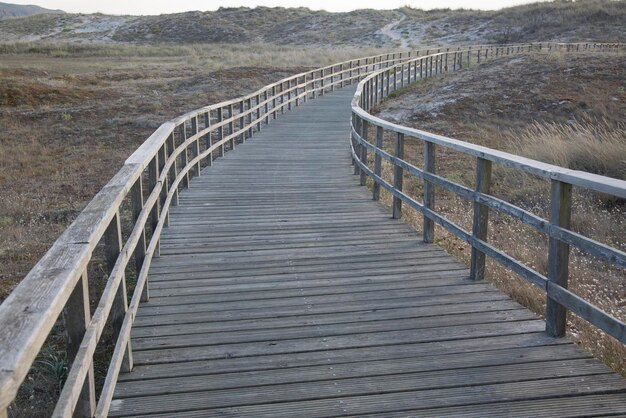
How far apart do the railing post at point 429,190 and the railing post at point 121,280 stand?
3600 mm

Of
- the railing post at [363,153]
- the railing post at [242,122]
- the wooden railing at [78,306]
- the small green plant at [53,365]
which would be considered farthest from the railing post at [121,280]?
the railing post at [242,122]

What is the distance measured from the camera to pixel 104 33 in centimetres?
9344

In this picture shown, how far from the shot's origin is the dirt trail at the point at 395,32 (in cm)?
6800

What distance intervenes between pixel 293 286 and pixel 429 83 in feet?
82.1

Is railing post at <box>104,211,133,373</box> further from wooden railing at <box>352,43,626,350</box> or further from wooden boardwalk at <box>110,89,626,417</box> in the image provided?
wooden railing at <box>352,43,626,350</box>

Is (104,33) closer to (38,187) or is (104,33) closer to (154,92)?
(154,92)

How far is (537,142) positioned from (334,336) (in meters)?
11.5

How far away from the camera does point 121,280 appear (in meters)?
4.09

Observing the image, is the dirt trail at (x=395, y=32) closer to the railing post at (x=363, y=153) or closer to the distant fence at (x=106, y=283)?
the railing post at (x=363, y=153)

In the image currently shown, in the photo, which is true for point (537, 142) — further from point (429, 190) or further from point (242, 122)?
point (429, 190)

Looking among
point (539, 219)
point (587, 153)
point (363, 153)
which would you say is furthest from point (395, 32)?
point (539, 219)

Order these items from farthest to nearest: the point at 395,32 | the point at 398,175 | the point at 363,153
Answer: the point at 395,32, the point at 363,153, the point at 398,175

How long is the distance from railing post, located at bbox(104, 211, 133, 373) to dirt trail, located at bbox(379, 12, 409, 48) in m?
62.8

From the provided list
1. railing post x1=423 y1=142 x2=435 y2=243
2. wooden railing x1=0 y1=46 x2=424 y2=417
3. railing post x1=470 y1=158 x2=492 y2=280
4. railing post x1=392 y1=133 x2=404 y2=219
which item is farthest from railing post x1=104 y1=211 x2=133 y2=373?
railing post x1=392 y1=133 x2=404 y2=219
